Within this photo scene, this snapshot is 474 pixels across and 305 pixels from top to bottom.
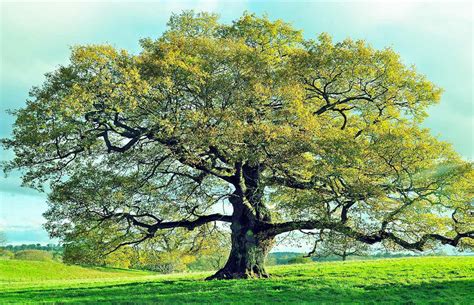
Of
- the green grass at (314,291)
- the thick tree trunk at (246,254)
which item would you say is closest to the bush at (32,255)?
the green grass at (314,291)

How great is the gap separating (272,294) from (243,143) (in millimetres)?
6910

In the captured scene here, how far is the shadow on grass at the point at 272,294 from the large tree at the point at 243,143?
2479mm

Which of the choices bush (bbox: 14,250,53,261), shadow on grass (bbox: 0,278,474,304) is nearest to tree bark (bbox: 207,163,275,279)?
shadow on grass (bbox: 0,278,474,304)

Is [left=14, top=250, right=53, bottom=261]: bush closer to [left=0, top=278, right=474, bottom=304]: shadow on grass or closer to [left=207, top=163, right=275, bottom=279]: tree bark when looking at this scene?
[left=0, top=278, right=474, bottom=304]: shadow on grass

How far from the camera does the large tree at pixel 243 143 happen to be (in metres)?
22.2

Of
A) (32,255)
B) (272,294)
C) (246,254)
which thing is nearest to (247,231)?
(246,254)

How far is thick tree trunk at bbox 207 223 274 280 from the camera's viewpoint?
25938 mm

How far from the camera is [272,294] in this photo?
808 inches

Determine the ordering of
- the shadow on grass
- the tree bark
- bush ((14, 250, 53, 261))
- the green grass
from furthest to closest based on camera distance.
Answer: bush ((14, 250, 53, 261)), the tree bark, the green grass, the shadow on grass

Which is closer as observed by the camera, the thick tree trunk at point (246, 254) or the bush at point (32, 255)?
the thick tree trunk at point (246, 254)

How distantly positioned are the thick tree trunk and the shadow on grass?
1.99 meters

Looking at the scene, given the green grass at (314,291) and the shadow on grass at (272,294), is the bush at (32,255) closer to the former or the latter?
the shadow on grass at (272,294)

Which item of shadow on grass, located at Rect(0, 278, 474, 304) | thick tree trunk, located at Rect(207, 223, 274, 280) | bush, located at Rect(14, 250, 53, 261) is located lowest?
shadow on grass, located at Rect(0, 278, 474, 304)

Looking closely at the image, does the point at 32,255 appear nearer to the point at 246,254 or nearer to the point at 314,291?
the point at 246,254
